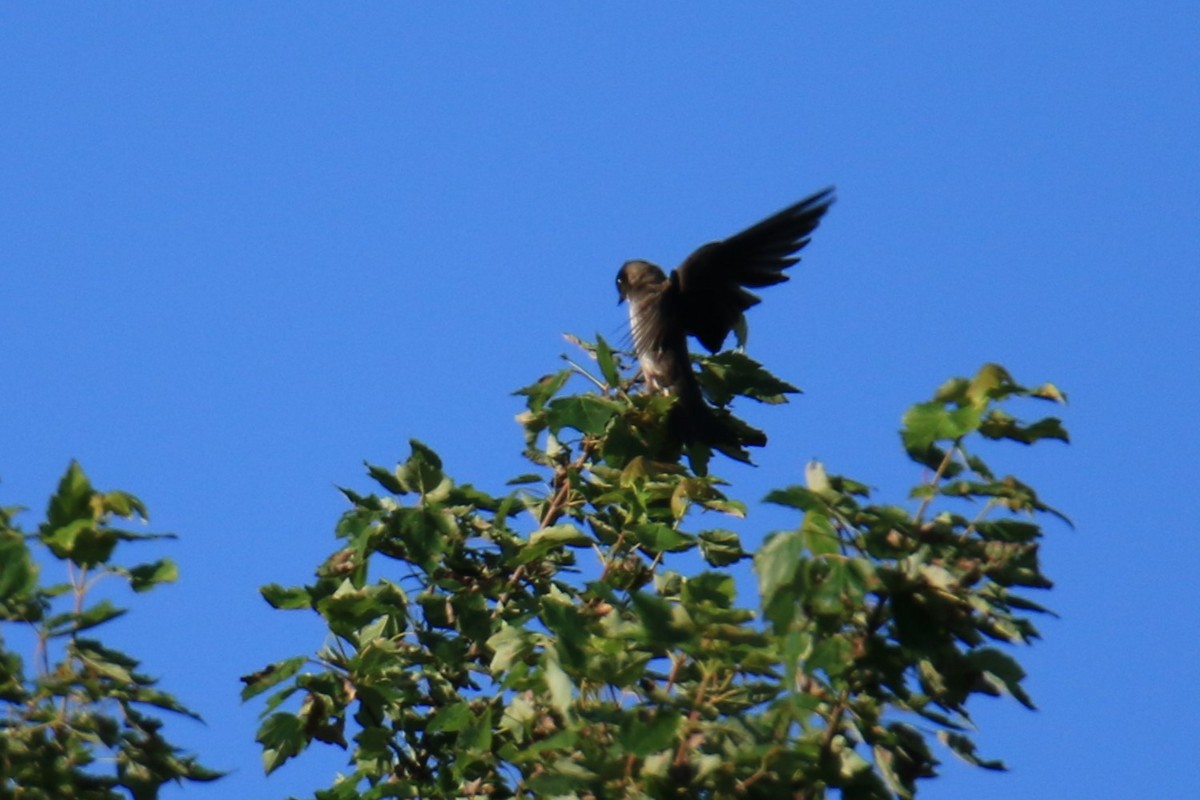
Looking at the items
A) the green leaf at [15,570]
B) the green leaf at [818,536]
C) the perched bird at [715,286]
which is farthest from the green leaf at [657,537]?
the perched bird at [715,286]

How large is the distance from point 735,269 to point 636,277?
2.35 feet

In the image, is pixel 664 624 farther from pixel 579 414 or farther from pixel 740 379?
pixel 740 379

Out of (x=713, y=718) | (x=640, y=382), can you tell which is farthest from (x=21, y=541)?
(x=640, y=382)

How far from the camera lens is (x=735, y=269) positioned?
7.41 metres

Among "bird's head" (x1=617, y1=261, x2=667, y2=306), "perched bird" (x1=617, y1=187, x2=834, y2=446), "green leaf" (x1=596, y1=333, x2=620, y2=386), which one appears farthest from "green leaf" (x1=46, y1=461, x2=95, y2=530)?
"bird's head" (x1=617, y1=261, x2=667, y2=306)

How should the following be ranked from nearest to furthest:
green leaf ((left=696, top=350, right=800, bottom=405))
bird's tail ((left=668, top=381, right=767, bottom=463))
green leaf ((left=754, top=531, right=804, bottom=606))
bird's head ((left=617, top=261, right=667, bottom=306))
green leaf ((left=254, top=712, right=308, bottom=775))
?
green leaf ((left=754, top=531, right=804, bottom=606)) → green leaf ((left=254, top=712, right=308, bottom=775)) → bird's tail ((left=668, top=381, right=767, bottom=463)) → green leaf ((left=696, top=350, right=800, bottom=405)) → bird's head ((left=617, top=261, right=667, bottom=306))

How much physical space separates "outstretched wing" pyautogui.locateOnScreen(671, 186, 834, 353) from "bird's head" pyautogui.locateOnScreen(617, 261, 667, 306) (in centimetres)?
31

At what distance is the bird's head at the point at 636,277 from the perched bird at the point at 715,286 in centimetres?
2

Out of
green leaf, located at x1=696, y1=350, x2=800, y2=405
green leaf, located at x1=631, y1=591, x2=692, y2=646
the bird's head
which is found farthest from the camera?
the bird's head

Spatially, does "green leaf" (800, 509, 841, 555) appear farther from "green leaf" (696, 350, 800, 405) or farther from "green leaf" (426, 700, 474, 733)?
"green leaf" (696, 350, 800, 405)

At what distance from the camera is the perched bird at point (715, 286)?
7.12 meters

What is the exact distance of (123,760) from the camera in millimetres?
3510

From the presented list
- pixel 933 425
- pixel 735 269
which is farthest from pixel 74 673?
pixel 735 269

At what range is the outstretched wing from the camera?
23.4 ft
